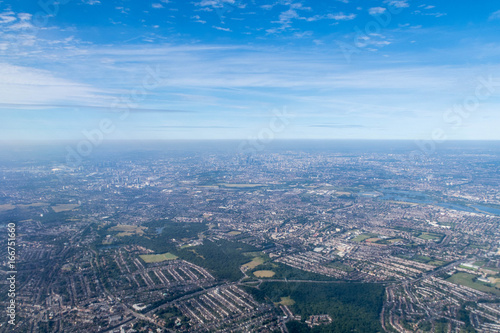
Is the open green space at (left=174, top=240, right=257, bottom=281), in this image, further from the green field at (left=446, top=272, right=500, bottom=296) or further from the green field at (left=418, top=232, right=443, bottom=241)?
the green field at (left=418, top=232, right=443, bottom=241)

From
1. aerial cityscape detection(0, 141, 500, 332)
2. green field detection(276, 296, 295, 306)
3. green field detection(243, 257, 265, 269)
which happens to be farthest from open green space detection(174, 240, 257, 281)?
green field detection(276, 296, 295, 306)

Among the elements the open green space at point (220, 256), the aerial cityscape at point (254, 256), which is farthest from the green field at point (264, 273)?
the open green space at point (220, 256)

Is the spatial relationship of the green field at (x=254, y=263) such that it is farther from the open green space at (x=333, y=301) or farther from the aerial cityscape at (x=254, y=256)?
the open green space at (x=333, y=301)

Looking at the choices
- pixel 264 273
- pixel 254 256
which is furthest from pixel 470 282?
pixel 254 256

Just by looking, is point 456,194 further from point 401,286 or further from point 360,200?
point 401,286

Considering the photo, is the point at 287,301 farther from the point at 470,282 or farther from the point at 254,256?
the point at 470,282

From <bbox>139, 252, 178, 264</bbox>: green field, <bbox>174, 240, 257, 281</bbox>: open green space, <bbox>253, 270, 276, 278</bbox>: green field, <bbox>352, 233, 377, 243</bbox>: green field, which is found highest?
<bbox>352, 233, 377, 243</bbox>: green field
